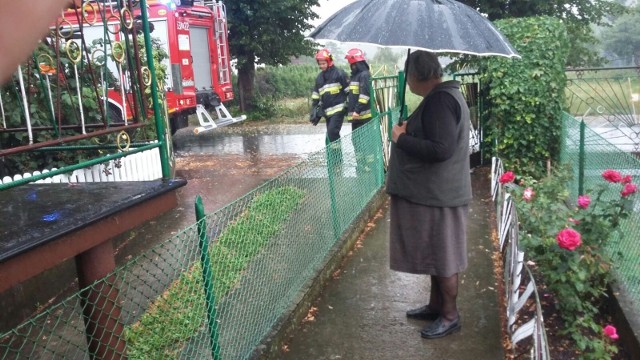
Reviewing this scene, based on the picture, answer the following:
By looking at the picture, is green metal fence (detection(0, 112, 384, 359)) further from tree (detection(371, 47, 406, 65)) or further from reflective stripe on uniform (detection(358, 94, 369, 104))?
reflective stripe on uniform (detection(358, 94, 369, 104))

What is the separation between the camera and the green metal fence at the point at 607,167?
402 centimetres

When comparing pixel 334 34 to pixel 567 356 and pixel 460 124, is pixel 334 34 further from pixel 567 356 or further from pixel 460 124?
pixel 567 356

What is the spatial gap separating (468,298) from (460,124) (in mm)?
1630

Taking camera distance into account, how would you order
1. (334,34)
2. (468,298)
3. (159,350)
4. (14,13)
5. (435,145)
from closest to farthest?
(14,13) → (435,145) → (334,34) → (159,350) → (468,298)

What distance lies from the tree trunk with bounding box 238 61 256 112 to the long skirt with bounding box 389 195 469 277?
51.5ft

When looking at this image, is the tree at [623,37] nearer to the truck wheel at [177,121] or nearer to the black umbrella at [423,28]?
the truck wheel at [177,121]

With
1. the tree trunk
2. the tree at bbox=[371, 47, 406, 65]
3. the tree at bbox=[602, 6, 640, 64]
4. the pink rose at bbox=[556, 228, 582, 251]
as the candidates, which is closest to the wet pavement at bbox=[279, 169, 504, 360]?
the pink rose at bbox=[556, 228, 582, 251]

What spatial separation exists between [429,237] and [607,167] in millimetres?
2446

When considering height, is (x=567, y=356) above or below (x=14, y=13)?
below

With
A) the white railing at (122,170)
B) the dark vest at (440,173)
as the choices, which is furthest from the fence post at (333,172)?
the white railing at (122,170)

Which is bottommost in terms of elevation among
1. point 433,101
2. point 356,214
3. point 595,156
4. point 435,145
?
point 356,214

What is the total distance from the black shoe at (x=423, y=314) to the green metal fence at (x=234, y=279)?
0.84m

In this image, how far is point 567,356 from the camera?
3.50 metres

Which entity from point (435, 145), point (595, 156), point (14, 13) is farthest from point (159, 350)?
point (595, 156)
